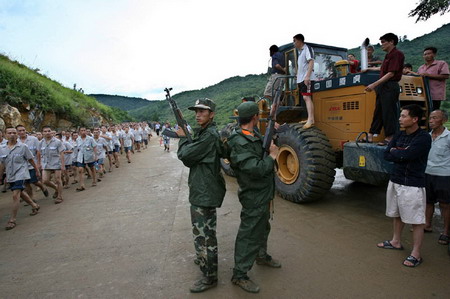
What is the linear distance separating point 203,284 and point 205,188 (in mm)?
970

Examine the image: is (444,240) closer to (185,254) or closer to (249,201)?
(249,201)

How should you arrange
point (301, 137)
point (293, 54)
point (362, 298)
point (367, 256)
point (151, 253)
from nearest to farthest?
point (362, 298) < point (367, 256) < point (151, 253) < point (301, 137) < point (293, 54)

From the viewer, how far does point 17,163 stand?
504 cm

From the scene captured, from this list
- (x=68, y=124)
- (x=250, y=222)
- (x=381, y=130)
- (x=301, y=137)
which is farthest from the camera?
(x=68, y=124)

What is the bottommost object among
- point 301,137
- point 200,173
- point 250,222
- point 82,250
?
point 82,250

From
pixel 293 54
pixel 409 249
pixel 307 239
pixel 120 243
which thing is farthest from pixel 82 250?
pixel 293 54

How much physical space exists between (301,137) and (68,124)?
1447 centimetres

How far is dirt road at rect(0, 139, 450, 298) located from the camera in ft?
8.55

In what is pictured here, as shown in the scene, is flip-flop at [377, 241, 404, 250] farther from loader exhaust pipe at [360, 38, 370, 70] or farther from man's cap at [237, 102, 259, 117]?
loader exhaust pipe at [360, 38, 370, 70]

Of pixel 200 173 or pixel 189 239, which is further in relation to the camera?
pixel 189 239

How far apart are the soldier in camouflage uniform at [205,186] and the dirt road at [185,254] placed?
259 millimetres

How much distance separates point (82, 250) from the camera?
11.8 feet

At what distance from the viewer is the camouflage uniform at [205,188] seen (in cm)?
255

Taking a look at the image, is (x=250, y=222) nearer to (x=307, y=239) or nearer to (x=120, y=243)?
(x=307, y=239)
